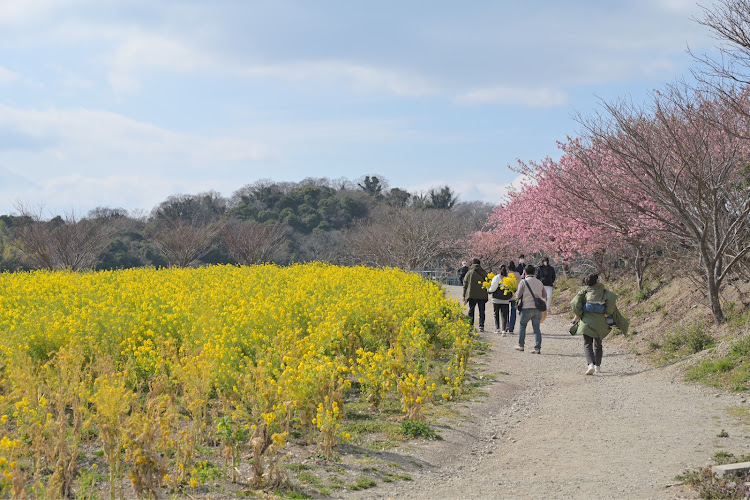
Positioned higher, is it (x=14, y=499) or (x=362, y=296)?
(x=362, y=296)

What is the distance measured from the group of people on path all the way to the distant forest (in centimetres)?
2005

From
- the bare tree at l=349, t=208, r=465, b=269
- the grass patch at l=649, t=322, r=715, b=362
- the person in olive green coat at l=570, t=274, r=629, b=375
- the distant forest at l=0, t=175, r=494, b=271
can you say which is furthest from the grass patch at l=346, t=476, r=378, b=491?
the bare tree at l=349, t=208, r=465, b=269

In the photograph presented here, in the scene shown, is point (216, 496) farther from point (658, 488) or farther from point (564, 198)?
point (564, 198)

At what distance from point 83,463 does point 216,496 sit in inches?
65.0

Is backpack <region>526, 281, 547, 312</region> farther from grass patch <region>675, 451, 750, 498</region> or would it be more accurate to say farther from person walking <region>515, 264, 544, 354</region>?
grass patch <region>675, 451, 750, 498</region>

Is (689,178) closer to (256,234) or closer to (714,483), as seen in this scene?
(714,483)

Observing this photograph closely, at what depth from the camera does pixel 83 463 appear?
246 inches

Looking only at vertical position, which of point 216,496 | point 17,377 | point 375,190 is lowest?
point 216,496

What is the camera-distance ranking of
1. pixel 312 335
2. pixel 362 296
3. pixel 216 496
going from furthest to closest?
1. pixel 362 296
2. pixel 312 335
3. pixel 216 496

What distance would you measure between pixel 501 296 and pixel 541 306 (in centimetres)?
261

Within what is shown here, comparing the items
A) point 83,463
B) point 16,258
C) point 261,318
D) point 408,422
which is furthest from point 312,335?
point 16,258

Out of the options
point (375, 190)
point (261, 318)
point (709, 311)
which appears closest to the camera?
point (261, 318)

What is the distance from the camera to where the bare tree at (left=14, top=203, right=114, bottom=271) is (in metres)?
33.7

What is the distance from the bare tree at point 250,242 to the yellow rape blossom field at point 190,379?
111 feet
